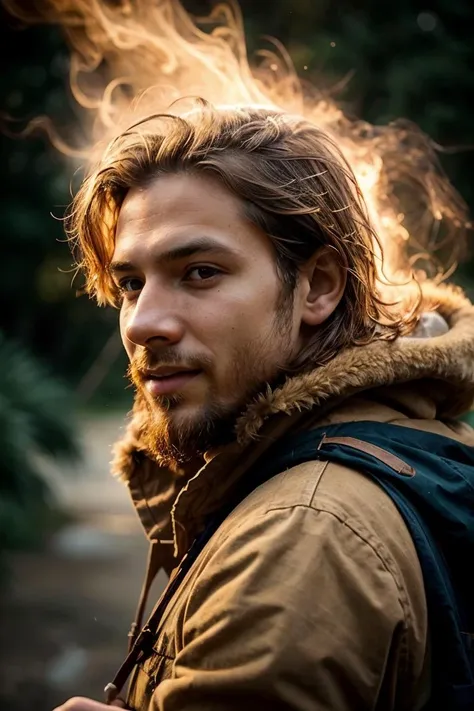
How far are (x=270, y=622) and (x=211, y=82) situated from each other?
1.92 m

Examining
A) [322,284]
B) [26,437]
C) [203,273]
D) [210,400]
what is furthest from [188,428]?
[26,437]

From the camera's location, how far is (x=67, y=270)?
4223mm

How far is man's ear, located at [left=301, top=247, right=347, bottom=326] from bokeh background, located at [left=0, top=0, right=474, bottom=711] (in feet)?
5.32

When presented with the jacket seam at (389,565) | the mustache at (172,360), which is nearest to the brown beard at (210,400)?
the mustache at (172,360)

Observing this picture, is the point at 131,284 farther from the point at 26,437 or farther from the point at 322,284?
the point at 26,437

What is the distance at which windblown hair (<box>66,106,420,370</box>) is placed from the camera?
1.81 meters

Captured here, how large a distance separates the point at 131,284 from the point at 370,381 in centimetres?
59

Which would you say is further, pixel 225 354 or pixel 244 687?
pixel 225 354

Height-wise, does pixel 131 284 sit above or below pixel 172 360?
above

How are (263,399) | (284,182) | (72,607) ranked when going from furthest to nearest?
Result: (72,607) → (284,182) → (263,399)

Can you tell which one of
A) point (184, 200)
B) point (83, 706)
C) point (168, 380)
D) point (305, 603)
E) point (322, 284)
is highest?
point (184, 200)

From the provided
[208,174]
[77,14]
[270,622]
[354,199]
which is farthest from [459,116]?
[270,622]

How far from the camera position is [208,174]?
1808 mm

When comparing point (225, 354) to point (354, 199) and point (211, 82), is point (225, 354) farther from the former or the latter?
point (211, 82)
